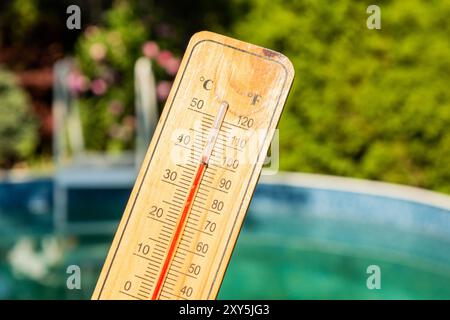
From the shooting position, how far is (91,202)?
8609 mm

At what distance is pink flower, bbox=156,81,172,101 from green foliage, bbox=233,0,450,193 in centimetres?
122

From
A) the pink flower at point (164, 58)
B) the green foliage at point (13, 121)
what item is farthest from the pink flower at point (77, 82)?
the pink flower at point (164, 58)

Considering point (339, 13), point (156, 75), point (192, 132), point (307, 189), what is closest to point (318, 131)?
point (307, 189)

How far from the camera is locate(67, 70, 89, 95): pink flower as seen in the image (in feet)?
31.0

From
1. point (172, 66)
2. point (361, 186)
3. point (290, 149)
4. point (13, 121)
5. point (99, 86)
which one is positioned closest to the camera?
point (361, 186)

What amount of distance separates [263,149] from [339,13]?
6.45m

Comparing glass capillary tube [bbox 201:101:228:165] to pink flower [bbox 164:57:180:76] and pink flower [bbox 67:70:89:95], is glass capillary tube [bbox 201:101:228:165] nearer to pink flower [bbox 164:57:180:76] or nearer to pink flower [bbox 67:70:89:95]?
pink flower [bbox 164:57:180:76]

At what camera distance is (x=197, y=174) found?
1.78m

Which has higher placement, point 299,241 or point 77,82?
point 77,82

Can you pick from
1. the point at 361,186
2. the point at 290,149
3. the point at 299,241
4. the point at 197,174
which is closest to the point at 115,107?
the point at 290,149

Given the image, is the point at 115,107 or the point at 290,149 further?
the point at 115,107

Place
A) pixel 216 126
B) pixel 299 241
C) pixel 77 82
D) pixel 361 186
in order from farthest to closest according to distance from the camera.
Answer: pixel 77 82 → pixel 361 186 → pixel 299 241 → pixel 216 126

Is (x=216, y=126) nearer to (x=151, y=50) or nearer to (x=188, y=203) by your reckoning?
(x=188, y=203)

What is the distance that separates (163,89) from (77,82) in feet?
3.48
